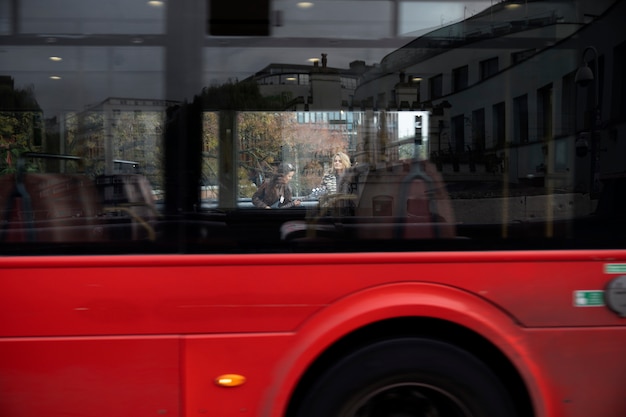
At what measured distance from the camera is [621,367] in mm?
2217

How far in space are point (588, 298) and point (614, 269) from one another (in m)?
0.18

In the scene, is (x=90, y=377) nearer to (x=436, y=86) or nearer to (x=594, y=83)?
(x=436, y=86)

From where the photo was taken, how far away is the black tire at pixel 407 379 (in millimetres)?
2160

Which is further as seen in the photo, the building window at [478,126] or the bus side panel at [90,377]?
the building window at [478,126]

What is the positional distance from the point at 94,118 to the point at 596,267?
2389 mm

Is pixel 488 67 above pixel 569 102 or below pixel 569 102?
above

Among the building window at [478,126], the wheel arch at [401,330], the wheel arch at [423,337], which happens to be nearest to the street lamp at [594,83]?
the building window at [478,126]

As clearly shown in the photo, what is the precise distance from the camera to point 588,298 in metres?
2.19

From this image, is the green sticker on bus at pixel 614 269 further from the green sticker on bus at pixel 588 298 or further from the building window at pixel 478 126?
the building window at pixel 478 126

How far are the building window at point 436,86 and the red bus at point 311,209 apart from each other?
0.4 inches

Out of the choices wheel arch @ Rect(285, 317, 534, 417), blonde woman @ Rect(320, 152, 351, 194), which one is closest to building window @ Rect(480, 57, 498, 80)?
blonde woman @ Rect(320, 152, 351, 194)

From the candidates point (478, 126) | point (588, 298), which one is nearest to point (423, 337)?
point (588, 298)

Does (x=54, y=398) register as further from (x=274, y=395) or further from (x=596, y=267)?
(x=596, y=267)

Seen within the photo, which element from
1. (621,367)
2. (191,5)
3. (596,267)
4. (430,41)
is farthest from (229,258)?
(621,367)
